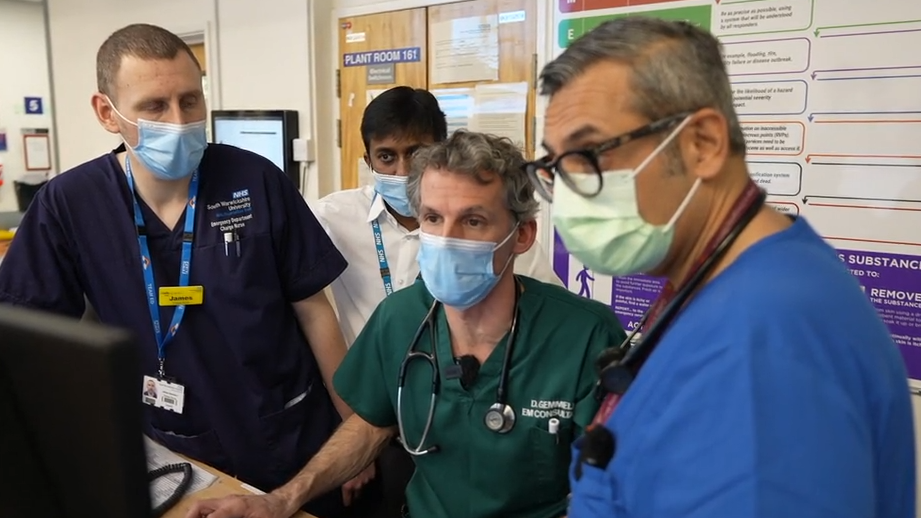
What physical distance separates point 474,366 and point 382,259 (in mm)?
819

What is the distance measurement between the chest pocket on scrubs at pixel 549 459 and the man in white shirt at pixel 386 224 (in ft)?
2.67

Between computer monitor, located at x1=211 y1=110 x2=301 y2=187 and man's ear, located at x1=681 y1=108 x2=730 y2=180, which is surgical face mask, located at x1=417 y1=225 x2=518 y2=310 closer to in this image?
man's ear, located at x1=681 y1=108 x2=730 y2=180

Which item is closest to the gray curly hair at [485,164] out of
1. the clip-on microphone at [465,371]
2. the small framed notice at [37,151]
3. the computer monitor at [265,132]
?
the clip-on microphone at [465,371]

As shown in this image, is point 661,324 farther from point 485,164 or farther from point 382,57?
point 382,57

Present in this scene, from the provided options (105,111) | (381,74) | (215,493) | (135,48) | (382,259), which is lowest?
(215,493)

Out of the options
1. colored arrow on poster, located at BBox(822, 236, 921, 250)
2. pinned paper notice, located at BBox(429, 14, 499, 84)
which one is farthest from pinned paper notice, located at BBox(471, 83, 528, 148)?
colored arrow on poster, located at BBox(822, 236, 921, 250)

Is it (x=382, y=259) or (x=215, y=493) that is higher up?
(x=382, y=259)

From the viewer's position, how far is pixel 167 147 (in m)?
1.59

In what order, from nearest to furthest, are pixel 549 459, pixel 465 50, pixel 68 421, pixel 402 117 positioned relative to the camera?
1. pixel 68 421
2. pixel 549 459
3. pixel 402 117
4. pixel 465 50

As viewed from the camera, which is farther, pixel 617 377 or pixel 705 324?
pixel 617 377

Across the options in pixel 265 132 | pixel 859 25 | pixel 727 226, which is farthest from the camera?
pixel 265 132

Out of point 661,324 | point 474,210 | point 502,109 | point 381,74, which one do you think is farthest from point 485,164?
point 381,74

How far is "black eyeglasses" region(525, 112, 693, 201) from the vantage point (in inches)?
32.5

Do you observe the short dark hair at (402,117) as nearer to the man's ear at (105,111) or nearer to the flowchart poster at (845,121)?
the flowchart poster at (845,121)
